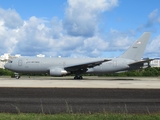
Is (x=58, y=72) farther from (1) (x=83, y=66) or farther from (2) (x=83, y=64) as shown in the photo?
(1) (x=83, y=66)

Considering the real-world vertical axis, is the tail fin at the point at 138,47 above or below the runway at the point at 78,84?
above

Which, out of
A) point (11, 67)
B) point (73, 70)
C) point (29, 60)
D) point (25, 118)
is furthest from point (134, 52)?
point (25, 118)

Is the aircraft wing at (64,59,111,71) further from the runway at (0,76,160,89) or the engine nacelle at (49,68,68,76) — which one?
the runway at (0,76,160,89)

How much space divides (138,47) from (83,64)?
9.15 meters

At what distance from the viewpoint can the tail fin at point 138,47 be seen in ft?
140

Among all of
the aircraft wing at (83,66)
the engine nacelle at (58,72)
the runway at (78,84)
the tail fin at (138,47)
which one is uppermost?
the tail fin at (138,47)

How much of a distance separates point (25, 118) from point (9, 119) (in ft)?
1.70

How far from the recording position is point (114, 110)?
37.3 feet

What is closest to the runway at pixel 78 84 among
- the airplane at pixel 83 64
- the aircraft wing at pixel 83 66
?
the aircraft wing at pixel 83 66

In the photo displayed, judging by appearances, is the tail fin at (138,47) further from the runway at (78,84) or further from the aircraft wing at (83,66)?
the runway at (78,84)

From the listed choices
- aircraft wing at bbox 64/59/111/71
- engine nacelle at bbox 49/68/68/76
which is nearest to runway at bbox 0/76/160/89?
engine nacelle at bbox 49/68/68/76

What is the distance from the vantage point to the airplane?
4159 centimetres

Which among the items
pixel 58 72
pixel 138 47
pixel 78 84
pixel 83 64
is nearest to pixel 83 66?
pixel 83 64

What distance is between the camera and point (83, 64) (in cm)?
4097
